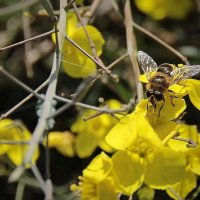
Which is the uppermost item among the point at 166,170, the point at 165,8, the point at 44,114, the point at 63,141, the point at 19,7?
the point at 44,114

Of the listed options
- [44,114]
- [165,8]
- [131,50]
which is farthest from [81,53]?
[165,8]

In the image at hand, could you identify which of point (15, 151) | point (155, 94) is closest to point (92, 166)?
point (155, 94)

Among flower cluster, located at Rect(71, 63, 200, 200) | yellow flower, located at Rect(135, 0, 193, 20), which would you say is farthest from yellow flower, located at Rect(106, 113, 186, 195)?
yellow flower, located at Rect(135, 0, 193, 20)

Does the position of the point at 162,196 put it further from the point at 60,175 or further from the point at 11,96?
the point at 11,96

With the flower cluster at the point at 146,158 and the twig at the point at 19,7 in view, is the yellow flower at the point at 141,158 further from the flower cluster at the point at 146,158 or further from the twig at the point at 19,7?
the twig at the point at 19,7

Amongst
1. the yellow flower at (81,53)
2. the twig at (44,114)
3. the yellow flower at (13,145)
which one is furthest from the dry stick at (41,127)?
the yellow flower at (13,145)

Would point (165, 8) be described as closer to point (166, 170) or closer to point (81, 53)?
point (81, 53)

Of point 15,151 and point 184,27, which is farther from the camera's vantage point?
point 184,27
